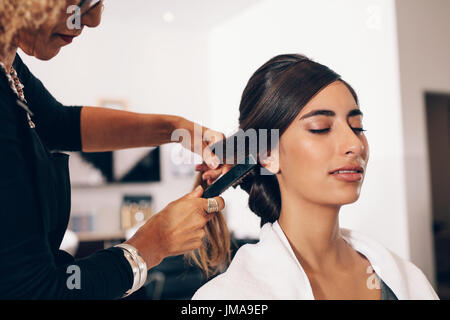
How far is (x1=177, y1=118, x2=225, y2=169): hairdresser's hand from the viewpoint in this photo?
3.10 feet

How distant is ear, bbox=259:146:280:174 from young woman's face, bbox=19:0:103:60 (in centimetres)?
51

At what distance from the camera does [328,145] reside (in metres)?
0.89

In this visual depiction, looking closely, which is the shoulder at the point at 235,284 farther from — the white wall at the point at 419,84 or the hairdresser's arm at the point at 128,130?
the white wall at the point at 419,84

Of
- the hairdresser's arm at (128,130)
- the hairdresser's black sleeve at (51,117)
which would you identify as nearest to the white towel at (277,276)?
the hairdresser's arm at (128,130)

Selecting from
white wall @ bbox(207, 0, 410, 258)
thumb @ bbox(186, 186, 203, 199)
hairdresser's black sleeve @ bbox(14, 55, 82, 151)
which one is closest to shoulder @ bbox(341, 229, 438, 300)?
white wall @ bbox(207, 0, 410, 258)

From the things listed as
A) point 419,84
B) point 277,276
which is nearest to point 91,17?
point 277,276

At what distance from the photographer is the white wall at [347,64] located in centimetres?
113

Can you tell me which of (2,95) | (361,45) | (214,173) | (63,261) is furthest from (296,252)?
(361,45)

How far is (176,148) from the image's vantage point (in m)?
1.16

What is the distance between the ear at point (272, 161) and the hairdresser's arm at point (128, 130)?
0.13 meters

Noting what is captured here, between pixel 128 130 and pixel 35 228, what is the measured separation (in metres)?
0.40

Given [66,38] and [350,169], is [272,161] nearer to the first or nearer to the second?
[350,169]

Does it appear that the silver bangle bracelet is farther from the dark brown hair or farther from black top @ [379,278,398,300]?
black top @ [379,278,398,300]
